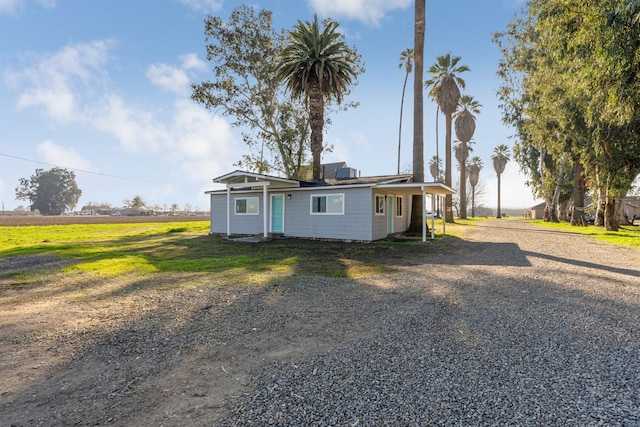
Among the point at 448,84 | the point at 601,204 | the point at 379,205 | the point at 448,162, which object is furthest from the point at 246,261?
the point at 448,84

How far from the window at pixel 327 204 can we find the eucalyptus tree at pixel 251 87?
9573 mm

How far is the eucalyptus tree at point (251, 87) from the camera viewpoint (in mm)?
21641

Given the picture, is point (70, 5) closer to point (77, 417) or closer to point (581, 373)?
point (77, 417)

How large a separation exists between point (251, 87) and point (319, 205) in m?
12.3

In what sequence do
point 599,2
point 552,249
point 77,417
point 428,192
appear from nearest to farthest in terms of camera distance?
point 77,417 → point 599,2 → point 552,249 → point 428,192

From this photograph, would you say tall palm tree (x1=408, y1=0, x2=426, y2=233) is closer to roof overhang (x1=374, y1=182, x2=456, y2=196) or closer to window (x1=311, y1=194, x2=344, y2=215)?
roof overhang (x1=374, y1=182, x2=456, y2=196)

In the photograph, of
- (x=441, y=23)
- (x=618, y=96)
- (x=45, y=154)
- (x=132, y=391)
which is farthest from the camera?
(x=45, y=154)

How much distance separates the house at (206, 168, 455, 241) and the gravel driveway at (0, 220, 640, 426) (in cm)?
804

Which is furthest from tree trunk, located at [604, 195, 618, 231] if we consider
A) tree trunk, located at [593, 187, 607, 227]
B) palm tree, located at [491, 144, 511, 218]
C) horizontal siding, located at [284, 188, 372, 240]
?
palm tree, located at [491, 144, 511, 218]

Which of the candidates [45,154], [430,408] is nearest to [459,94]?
[430,408]

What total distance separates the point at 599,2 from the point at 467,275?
25.7ft

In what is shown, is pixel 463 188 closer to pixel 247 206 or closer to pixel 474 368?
pixel 247 206

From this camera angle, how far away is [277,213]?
1691cm

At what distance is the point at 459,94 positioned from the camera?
2984 centimetres
